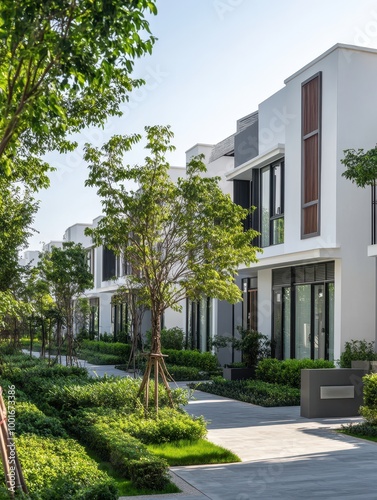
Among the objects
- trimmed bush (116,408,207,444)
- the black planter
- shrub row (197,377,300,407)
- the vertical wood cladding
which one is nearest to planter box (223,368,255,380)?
the black planter

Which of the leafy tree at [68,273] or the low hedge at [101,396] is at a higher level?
the leafy tree at [68,273]

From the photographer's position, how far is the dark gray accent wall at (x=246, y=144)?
25.6 meters

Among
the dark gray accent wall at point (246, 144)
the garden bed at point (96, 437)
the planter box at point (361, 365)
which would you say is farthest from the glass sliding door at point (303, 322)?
the garden bed at point (96, 437)

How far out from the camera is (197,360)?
1126 inches

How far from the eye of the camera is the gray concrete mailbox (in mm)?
15766

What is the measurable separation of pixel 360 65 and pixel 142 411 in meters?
11.5

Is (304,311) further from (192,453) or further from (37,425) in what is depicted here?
(37,425)

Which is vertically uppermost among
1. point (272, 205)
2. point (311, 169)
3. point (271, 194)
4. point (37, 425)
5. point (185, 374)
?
point (311, 169)

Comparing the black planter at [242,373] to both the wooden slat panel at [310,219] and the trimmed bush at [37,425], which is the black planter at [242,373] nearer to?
the wooden slat panel at [310,219]

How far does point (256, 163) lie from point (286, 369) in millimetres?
7082

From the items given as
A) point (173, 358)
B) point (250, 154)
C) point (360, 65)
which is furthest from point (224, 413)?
point (173, 358)

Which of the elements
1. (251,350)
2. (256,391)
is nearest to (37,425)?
(256,391)

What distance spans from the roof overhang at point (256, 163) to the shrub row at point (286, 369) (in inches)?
247

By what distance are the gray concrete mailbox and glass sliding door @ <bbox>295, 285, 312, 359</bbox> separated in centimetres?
537
